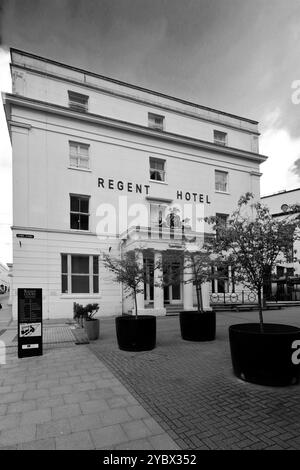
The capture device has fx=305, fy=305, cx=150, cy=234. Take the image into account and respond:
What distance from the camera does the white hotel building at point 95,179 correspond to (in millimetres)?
15750

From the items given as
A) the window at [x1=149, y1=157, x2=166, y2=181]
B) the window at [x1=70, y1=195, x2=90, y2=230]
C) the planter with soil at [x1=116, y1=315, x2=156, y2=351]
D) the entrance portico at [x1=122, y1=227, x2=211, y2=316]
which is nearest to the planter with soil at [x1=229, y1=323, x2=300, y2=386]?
the planter with soil at [x1=116, y1=315, x2=156, y2=351]

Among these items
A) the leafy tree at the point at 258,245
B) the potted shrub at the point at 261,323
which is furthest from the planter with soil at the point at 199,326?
the leafy tree at the point at 258,245

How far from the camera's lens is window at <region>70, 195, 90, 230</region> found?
16969 millimetres

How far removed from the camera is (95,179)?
17.5m

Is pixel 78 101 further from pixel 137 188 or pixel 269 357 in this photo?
pixel 269 357

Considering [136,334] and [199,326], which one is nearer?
[136,334]

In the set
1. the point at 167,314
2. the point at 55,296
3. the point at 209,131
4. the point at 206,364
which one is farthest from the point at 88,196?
the point at 206,364

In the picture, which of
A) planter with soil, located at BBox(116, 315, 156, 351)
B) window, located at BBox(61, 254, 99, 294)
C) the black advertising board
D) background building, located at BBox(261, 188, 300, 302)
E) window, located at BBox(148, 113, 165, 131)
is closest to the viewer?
background building, located at BBox(261, 188, 300, 302)

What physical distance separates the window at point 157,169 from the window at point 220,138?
16.8ft

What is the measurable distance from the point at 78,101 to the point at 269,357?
17490 millimetres

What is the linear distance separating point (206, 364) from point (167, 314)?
9881 millimetres

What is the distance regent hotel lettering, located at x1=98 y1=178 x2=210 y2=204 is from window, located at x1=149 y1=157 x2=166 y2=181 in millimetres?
1059

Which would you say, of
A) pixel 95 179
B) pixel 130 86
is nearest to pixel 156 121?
pixel 130 86

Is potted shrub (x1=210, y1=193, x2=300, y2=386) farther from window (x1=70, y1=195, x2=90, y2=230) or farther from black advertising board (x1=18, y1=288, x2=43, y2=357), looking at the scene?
window (x1=70, y1=195, x2=90, y2=230)
